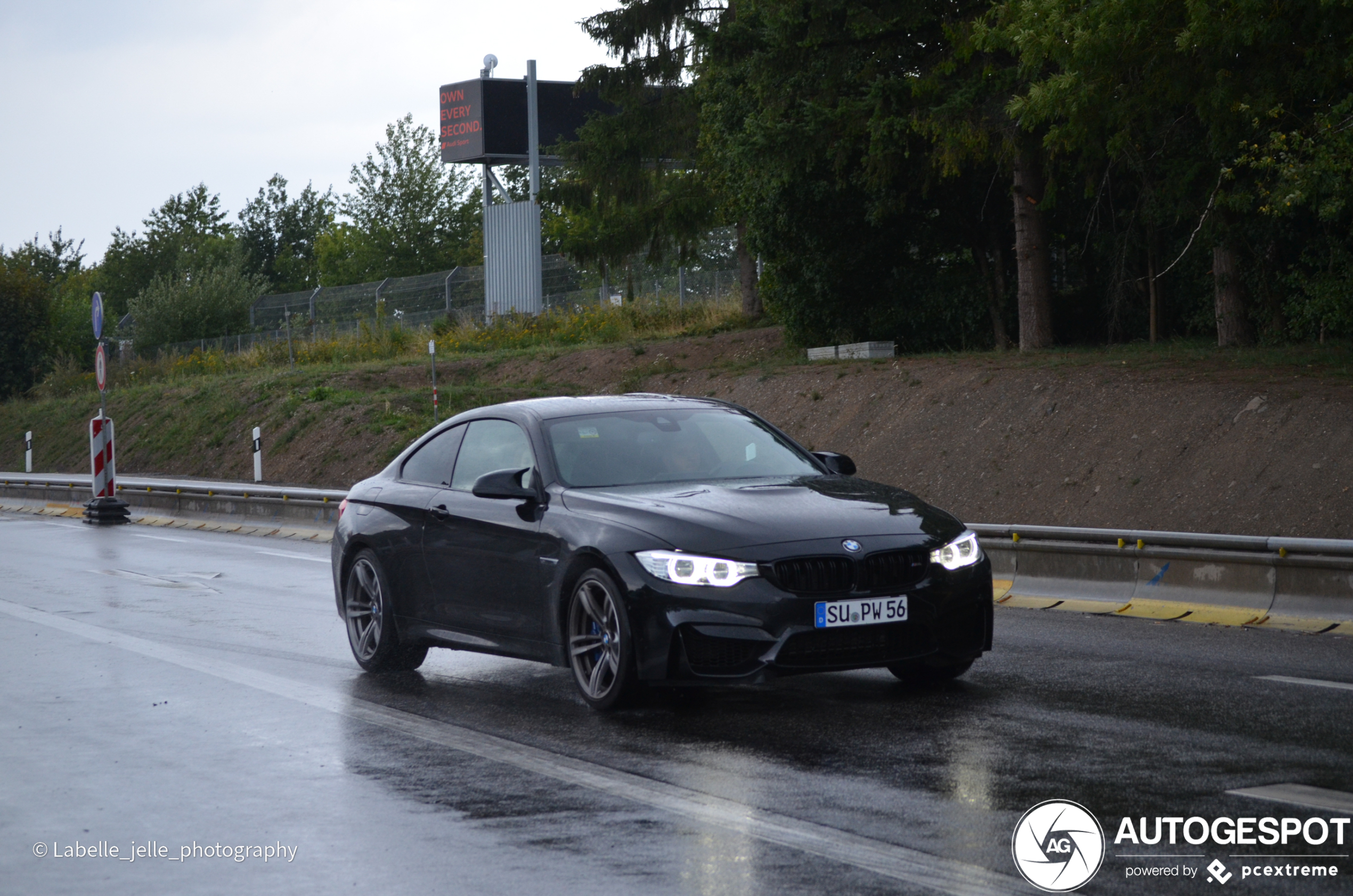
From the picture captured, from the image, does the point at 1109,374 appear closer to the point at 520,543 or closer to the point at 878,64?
the point at 878,64

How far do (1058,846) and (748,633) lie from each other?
240 centimetres

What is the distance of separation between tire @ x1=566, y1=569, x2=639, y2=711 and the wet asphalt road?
0.52ft

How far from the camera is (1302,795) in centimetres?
586

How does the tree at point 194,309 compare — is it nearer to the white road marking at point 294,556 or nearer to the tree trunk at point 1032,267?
the tree trunk at point 1032,267

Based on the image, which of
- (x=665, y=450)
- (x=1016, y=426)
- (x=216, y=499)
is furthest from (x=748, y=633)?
(x=216, y=499)

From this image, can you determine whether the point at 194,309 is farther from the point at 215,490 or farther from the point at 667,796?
the point at 667,796

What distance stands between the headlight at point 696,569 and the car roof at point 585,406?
5.53 ft

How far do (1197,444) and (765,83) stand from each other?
34.4ft

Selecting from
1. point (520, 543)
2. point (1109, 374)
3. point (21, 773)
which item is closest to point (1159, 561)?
point (520, 543)

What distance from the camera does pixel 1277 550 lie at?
1116cm

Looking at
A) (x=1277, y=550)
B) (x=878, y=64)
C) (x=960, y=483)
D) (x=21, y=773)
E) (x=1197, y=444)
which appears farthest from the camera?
(x=878, y=64)

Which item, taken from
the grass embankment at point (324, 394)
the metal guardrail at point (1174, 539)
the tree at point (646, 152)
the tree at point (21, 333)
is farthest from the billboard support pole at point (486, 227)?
the metal guardrail at point (1174, 539)

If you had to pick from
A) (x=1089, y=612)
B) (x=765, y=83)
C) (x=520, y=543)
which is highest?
(x=765, y=83)

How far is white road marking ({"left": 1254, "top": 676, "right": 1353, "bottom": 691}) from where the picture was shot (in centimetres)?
828
